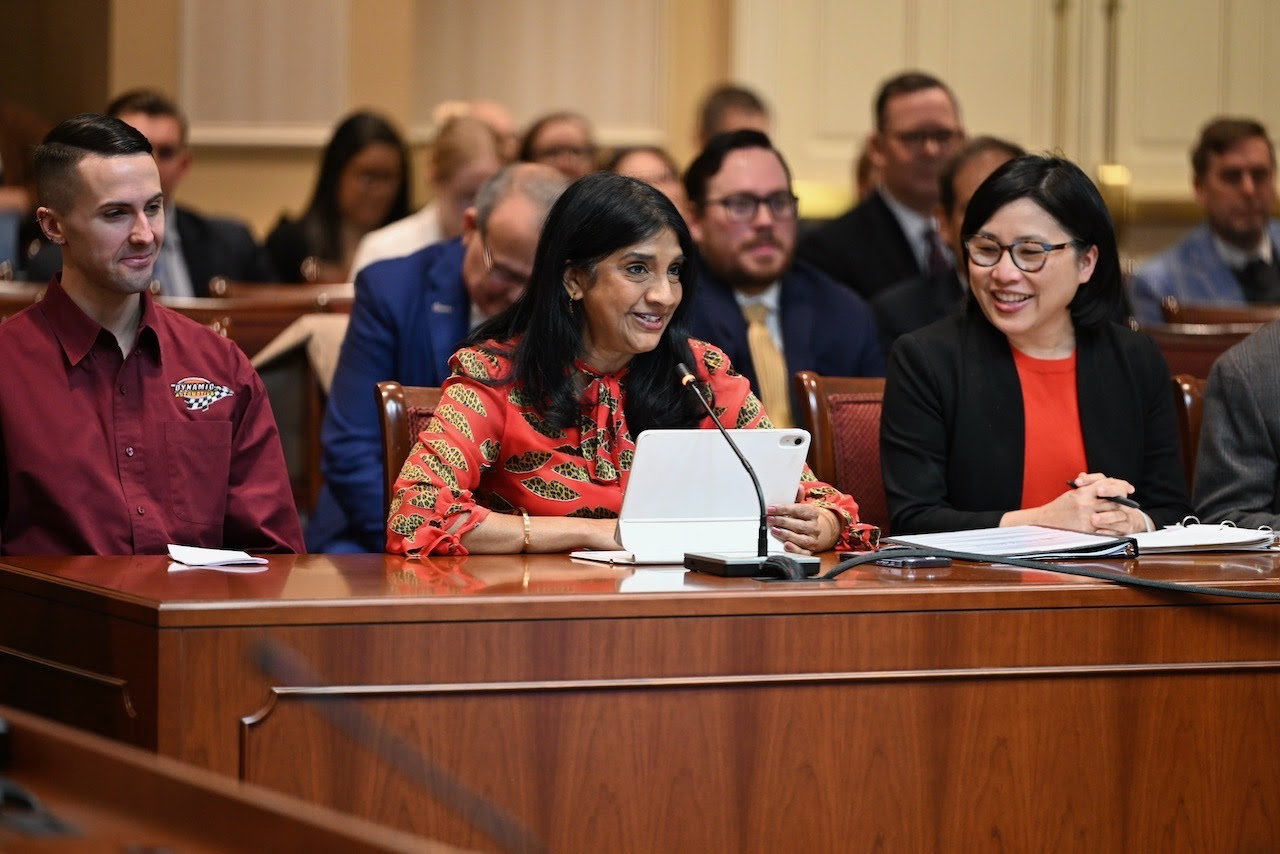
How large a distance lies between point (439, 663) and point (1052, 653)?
734 millimetres

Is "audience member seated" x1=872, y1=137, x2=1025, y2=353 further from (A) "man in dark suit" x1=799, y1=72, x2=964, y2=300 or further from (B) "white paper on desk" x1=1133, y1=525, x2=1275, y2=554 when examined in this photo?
(B) "white paper on desk" x1=1133, y1=525, x2=1275, y2=554

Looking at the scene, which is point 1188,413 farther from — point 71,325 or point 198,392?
point 71,325

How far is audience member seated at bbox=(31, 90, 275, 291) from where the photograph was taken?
4496 mm

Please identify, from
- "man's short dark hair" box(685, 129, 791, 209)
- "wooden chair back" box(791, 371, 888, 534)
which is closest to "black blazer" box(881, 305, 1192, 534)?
"wooden chair back" box(791, 371, 888, 534)

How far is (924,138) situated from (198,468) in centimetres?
262

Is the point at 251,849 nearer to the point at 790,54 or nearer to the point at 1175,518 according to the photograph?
the point at 1175,518

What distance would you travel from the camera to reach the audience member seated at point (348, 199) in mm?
5051

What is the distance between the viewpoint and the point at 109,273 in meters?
2.50

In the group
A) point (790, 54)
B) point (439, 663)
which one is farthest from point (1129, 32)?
point (439, 663)

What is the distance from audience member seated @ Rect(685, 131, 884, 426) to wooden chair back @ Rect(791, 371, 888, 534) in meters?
0.61

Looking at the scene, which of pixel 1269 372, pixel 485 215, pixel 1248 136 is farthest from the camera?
pixel 1248 136

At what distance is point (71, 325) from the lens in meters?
2.49

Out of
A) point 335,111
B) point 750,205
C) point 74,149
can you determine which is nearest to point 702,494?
point 74,149

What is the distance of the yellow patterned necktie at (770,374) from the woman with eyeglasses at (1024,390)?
721mm
